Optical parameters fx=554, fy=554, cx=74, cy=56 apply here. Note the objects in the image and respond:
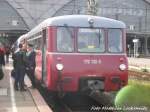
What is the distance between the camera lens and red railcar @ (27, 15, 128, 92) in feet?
50.8

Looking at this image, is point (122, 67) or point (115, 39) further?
point (115, 39)

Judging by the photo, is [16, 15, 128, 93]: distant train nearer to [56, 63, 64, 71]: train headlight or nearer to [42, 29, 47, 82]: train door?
[56, 63, 64, 71]: train headlight

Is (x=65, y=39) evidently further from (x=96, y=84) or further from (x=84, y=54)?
(x=96, y=84)

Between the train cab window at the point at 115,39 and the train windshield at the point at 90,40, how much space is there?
222mm

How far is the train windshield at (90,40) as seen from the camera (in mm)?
15945

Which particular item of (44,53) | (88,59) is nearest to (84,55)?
(88,59)

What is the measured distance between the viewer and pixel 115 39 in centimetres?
1625

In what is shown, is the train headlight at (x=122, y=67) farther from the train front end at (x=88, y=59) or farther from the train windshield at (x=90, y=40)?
the train windshield at (x=90, y=40)

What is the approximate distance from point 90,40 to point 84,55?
0.59m

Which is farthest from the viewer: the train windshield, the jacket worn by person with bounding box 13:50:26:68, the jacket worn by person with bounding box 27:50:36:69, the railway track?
the jacket worn by person with bounding box 27:50:36:69

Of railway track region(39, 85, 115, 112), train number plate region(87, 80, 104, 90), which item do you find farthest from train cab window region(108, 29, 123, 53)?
railway track region(39, 85, 115, 112)

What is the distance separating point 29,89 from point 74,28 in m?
4.25

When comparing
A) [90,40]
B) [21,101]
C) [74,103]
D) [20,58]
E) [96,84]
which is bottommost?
[74,103]

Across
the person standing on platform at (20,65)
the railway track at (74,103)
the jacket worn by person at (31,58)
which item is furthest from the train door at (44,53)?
the jacket worn by person at (31,58)
